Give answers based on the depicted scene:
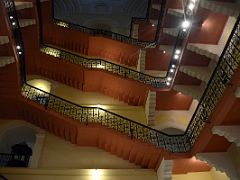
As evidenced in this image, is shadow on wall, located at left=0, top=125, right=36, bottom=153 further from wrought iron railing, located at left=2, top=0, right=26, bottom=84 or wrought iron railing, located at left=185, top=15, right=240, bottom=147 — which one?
wrought iron railing, located at left=185, top=15, right=240, bottom=147

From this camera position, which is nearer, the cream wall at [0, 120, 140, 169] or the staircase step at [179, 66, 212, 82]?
the staircase step at [179, 66, 212, 82]

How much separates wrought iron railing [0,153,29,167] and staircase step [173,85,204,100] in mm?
6759

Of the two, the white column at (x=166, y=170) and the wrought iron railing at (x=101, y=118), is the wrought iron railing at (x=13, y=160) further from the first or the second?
the white column at (x=166, y=170)

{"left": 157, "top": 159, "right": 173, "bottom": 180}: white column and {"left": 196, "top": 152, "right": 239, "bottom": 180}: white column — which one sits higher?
{"left": 196, "top": 152, "right": 239, "bottom": 180}: white column

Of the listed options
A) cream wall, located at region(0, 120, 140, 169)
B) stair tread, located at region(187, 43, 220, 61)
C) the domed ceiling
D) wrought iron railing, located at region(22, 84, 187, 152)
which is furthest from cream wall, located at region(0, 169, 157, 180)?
the domed ceiling

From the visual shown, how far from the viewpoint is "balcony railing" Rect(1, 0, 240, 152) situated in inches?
406

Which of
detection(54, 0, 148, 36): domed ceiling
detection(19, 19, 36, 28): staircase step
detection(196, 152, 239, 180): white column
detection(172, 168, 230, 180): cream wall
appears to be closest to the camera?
detection(196, 152, 239, 180): white column

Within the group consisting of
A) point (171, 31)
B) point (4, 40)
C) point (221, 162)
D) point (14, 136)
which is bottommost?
point (14, 136)

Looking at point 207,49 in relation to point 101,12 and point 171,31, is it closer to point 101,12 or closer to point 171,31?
point 171,31

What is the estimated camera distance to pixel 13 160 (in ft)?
44.8

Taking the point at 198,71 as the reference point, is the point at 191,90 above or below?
below

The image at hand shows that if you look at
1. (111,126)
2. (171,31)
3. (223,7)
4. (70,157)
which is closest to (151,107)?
(111,126)

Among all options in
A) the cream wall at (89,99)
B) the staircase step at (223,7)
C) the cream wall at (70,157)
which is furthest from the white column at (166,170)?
the staircase step at (223,7)

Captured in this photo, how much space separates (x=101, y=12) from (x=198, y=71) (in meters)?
11.7
